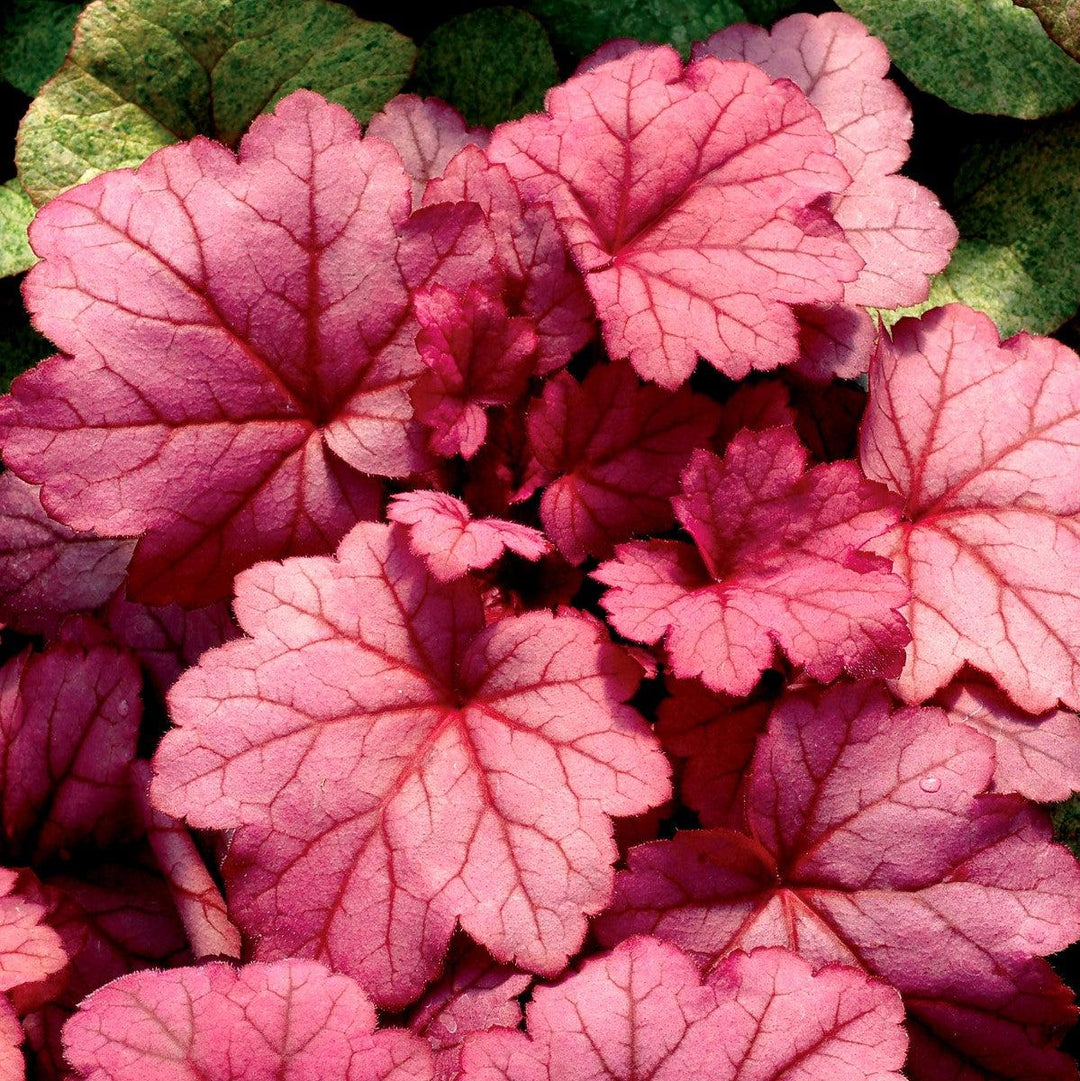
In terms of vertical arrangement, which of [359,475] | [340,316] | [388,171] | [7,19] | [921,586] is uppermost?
[7,19]

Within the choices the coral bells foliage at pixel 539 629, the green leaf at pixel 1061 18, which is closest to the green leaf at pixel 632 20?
the coral bells foliage at pixel 539 629

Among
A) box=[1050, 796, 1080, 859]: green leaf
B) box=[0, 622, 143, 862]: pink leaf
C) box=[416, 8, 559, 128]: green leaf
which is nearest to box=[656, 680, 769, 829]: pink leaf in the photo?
box=[1050, 796, 1080, 859]: green leaf

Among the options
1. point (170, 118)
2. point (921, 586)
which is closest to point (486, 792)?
point (921, 586)

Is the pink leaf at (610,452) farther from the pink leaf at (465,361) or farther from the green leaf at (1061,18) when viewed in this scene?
the green leaf at (1061,18)

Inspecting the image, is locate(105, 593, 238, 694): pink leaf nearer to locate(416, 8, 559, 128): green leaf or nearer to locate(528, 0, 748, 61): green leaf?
locate(416, 8, 559, 128): green leaf

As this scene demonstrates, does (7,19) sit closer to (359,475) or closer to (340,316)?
(340,316)

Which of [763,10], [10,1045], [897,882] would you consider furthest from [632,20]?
[10,1045]

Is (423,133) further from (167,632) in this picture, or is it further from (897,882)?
(897,882)
